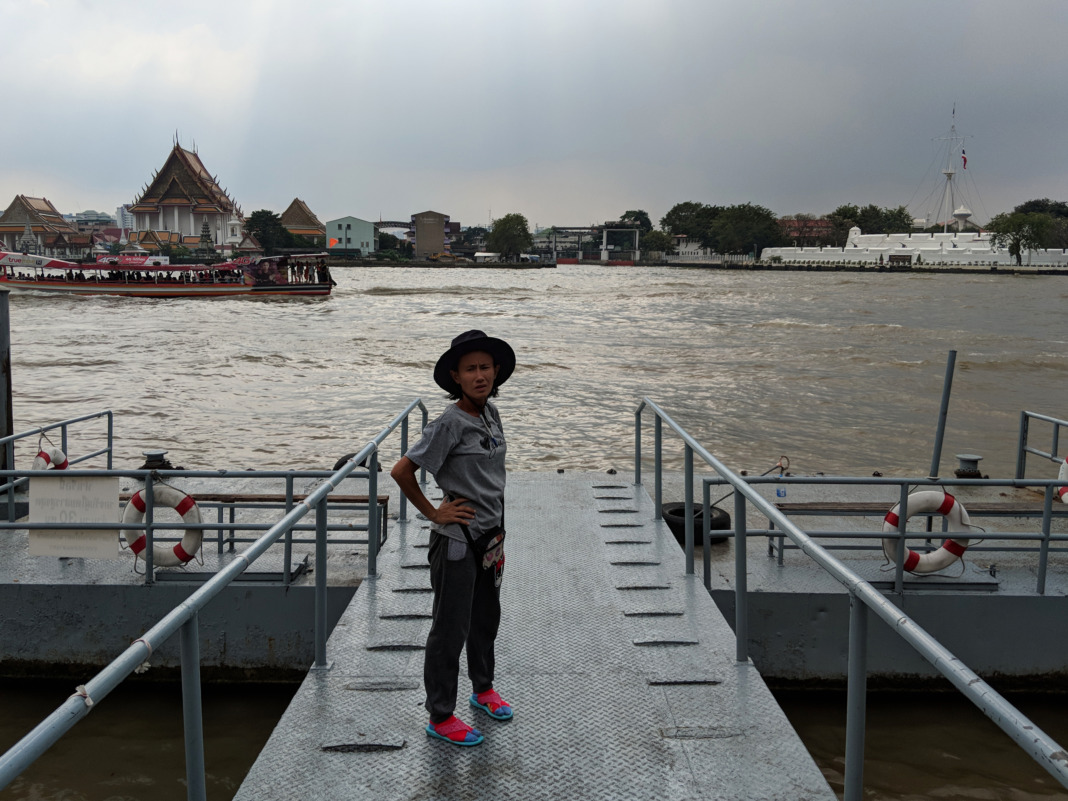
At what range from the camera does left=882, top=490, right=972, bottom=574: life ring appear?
601cm

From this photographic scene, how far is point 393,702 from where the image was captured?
3.82 metres

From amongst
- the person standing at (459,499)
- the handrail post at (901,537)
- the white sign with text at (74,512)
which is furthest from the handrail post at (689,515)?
the white sign with text at (74,512)

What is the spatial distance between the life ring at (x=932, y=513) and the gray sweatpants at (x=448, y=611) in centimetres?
349

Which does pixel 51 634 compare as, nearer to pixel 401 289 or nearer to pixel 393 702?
pixel 393 702

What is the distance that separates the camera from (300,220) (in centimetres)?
17075

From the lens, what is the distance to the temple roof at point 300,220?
557ft

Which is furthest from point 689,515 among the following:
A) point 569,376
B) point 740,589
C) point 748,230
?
point 748,230

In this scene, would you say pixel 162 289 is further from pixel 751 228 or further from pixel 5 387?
pixel 751 228

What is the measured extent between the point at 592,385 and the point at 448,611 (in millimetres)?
22226

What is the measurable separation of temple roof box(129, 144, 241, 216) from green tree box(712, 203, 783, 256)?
3614 inches

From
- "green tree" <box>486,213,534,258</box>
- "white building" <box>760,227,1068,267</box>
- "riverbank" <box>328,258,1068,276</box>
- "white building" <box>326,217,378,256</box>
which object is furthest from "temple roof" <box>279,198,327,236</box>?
"white building" <box>760,227,1068,267</box>

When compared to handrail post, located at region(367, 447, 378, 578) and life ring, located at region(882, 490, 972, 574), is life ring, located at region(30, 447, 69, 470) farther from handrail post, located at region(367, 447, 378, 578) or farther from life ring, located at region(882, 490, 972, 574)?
life ring, located at region(882, 490, 972, 574)

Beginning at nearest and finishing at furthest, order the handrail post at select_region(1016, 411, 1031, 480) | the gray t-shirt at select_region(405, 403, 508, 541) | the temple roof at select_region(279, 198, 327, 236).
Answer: the gray t-shirt at select_region(405, 403, 508, 541) → the handrail post at select_region(1016, 411, 1031, 480) → the temple roof at select_region(279, 198, 327, 236)

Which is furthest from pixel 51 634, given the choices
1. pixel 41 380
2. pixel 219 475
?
pixel 41 380
